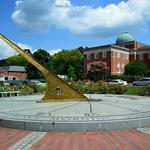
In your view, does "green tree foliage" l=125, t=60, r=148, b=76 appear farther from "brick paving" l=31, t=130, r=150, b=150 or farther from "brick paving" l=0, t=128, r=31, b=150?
"brick paving" l=0, t=128, r=31, b=150

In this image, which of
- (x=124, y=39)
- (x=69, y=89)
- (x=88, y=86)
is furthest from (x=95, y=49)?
(x=69, y=89)

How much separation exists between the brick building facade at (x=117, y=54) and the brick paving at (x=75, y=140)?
64000mm

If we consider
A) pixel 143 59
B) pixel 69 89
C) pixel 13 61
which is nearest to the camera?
pixel 69 89

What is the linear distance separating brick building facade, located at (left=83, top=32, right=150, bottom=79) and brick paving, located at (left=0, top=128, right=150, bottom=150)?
64.0 meters

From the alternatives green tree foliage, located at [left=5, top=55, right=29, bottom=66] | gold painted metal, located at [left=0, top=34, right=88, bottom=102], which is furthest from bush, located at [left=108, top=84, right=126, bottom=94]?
green tree foliage, located at [left=5, top=55, right=29, bottom=66]

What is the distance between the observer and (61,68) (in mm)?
94125

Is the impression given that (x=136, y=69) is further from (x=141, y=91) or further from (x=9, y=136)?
(x=9, y=136)

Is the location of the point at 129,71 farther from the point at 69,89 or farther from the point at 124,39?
the point at 69,89

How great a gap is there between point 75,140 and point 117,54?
6736 cm

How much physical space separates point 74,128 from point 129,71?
198 feet

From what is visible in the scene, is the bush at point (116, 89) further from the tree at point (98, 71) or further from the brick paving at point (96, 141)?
the tree at point (98, 71)

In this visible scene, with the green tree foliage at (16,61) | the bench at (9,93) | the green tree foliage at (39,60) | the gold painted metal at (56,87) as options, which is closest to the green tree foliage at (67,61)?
the green tree foliage at (39,60)

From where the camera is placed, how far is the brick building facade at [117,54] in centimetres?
7377

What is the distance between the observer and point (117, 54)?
74875mm
